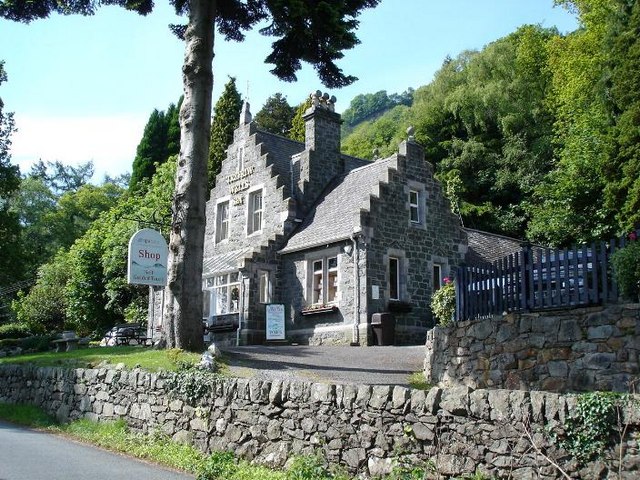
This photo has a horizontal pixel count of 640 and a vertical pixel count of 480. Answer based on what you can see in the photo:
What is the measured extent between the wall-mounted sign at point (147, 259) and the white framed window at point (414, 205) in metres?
10.6

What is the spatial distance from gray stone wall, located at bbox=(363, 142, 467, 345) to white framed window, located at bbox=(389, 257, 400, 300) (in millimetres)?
168

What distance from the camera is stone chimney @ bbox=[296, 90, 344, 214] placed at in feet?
95.8

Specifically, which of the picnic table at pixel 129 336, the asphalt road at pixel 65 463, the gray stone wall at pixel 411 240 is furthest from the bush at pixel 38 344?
the asphalt road at pixel 65 463

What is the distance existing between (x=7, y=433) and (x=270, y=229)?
16.4m

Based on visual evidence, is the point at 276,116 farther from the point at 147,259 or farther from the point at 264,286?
the point at 147,259

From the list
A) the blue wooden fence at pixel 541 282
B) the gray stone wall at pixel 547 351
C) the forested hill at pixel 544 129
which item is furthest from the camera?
the forested hill at pixel 544 129

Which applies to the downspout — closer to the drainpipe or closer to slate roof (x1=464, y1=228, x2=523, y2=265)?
the drainpipe

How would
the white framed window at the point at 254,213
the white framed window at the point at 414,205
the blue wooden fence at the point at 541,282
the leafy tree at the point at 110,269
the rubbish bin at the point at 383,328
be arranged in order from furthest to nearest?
1. the leafy tree at the point at 110,269
2. the white framed window at the point at 254,213
3. the white framed window at the point at 414,205
4. the rubbish bin at the point at 383,328
5. the blue wooden fence at the point at 541,282

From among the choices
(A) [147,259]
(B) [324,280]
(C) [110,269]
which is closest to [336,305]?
(B) [324,280]

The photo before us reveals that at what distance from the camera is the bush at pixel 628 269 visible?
10883 mm

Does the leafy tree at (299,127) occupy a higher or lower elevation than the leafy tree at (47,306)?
higher

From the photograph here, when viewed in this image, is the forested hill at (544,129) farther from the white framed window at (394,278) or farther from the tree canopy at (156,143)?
the tree canopy at (156,143)

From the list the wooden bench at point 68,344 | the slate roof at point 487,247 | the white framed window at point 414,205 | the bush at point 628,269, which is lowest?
the wooden bench at point 68,344

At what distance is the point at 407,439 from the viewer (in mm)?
7910
